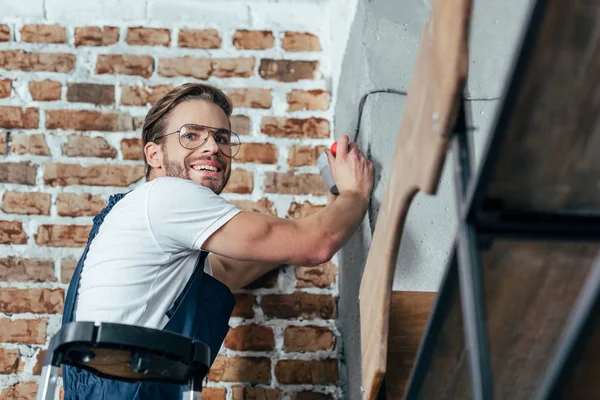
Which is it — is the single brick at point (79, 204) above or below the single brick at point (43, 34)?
below

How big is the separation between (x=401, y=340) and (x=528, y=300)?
63 centimetres

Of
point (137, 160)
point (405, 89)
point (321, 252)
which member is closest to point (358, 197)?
point (321, 252)

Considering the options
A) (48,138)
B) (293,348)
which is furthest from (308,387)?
(48,138)

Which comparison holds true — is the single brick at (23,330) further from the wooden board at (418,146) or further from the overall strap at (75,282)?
the wooden board at (418,146)

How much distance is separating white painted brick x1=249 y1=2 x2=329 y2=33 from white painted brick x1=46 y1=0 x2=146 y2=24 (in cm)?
34

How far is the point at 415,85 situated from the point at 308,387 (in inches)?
42.7

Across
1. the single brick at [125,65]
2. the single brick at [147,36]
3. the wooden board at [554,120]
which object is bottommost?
the single brick at [125,65]

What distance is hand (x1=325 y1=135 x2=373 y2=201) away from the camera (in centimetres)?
178

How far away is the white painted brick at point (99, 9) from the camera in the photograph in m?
2.31

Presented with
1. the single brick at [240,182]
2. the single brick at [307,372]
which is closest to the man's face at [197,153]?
the single brick at [240,182]

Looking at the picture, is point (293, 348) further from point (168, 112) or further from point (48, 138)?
point (48, 138)

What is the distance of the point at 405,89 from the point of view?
6.00 feet

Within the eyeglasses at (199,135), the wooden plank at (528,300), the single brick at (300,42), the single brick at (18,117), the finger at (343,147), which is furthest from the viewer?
the single brick at (300,42)

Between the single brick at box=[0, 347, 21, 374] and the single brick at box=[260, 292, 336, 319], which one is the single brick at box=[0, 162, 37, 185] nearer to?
the single brick at box=[0, 347, 21, 374]
